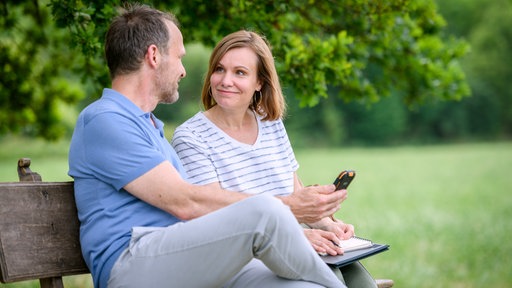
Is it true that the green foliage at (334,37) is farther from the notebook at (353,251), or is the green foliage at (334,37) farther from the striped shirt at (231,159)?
the notebook at (353,251)

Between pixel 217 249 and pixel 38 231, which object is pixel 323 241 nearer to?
pixel 217 249

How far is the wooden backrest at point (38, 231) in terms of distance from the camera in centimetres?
260

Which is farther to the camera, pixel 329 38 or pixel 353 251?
pixel 329 38

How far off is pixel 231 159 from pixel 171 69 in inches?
25.6

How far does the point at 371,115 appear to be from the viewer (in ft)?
166

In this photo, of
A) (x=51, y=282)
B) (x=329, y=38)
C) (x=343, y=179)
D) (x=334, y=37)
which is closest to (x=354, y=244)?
(x=343, y=179)

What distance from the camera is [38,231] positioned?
2.71 metres

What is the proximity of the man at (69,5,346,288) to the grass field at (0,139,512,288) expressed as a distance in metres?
4.21

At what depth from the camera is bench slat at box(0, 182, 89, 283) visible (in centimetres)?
260

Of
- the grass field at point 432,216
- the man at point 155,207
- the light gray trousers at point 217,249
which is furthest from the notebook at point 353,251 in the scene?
the grass field at point 432,216

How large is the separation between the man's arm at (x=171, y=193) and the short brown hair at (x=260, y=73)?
1099mm

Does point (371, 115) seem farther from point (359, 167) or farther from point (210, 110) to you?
point (210, 110)

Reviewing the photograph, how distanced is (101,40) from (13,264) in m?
1.81

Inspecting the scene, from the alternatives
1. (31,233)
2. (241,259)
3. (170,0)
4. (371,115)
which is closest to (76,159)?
(31,233)
